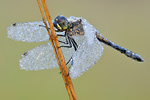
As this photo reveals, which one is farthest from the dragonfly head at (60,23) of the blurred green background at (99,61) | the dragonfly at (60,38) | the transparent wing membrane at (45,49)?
the blurred green background at (99,61)

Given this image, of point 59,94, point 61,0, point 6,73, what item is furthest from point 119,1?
point 6,73

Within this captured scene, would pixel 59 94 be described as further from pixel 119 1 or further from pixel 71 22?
pixel 119 1

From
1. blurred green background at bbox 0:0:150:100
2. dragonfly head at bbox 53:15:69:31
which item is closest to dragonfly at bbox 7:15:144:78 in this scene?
dragonfly head at bbox 53:15:69:31

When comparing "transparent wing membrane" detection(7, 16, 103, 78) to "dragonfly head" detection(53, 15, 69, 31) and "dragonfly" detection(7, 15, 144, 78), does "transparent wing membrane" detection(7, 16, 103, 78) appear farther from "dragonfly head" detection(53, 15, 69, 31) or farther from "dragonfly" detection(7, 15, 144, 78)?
"dragonfly head" detection(53, 15, 69, 31)

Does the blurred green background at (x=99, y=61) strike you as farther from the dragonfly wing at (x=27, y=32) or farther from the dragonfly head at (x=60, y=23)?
the dragonfly head at (x=60, y=23)

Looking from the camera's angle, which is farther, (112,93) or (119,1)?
(119,1)

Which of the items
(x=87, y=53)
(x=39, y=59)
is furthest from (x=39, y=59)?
(x=87, y=53)
